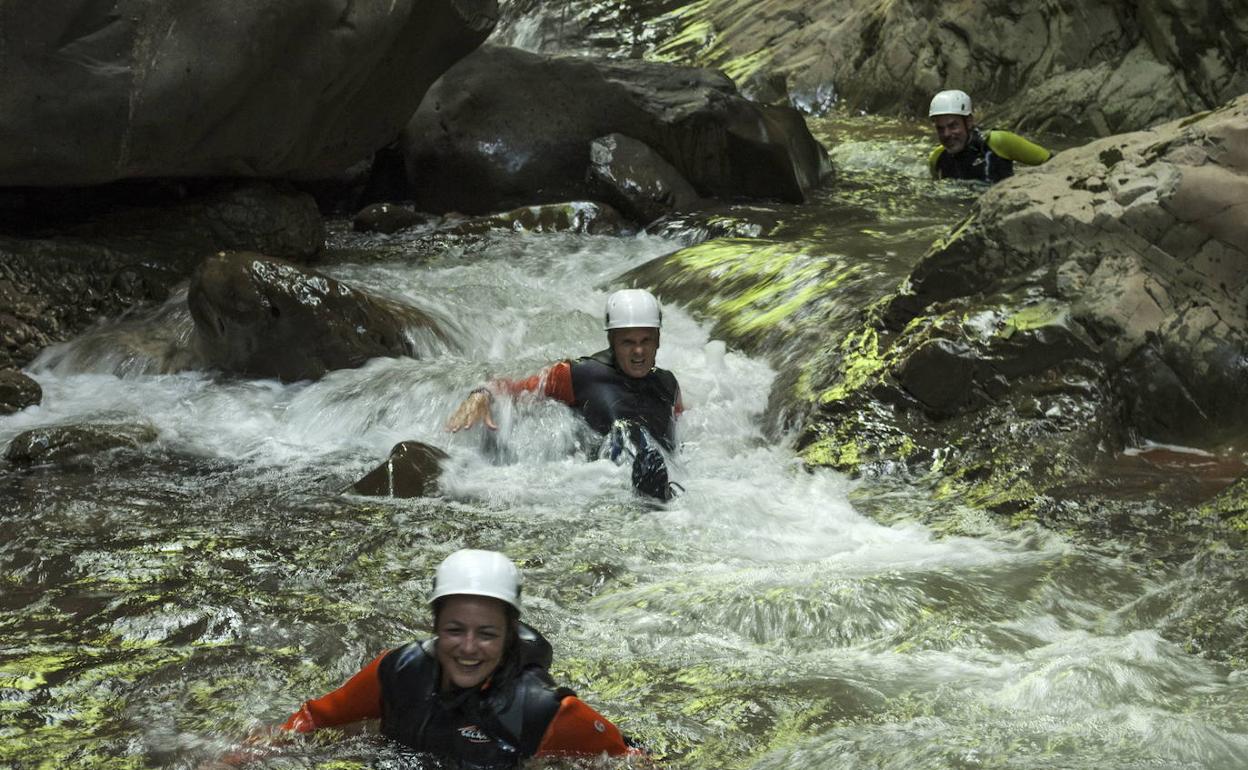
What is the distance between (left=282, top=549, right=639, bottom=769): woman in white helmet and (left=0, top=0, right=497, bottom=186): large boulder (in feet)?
19.1

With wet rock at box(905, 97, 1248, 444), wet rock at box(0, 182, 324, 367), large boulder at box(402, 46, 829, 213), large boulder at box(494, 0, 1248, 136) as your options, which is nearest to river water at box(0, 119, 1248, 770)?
wet rock at box(0, 182, 324, 367)

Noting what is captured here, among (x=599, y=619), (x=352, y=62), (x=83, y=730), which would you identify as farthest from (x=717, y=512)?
(x=352, y=62)

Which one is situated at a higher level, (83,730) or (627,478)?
(83,730)

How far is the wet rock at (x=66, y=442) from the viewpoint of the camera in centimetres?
679

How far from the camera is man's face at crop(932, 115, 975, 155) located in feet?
38.9

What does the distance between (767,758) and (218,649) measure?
6.01 feet

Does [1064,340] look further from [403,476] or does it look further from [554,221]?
[554,221]

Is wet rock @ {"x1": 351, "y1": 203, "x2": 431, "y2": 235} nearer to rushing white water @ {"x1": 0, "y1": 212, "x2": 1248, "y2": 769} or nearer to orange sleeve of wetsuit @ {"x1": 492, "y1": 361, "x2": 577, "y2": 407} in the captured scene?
rushing white water @ {"x1": 0, "y1": 212, "x2": 1248, "y2": 769}

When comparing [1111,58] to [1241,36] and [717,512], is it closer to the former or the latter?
[1241,36]

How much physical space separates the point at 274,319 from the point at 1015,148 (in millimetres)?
6433

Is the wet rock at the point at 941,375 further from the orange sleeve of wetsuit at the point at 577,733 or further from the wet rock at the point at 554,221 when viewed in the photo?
the wet rock at the point at 554,221

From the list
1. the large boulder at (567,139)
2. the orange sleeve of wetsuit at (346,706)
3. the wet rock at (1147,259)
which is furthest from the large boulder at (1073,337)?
the large boulder at (567,139)

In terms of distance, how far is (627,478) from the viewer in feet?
21.8

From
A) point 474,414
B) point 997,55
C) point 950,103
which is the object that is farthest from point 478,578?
point 997,55
